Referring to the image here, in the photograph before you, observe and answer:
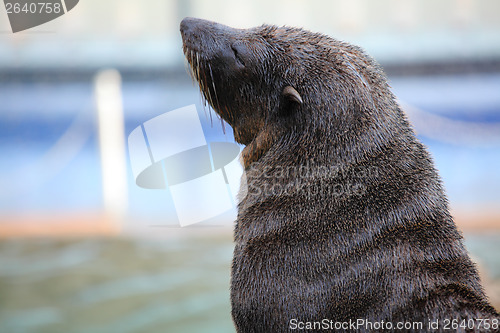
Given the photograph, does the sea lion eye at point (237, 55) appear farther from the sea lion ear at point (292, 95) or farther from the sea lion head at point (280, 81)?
the sea lion ear at point (292, 95)

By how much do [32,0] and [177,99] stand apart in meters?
2.64

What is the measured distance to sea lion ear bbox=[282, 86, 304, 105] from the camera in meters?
1.64

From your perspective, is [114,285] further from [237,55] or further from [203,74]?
[237,55]

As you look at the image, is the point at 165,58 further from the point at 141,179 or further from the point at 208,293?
the point at 141,179

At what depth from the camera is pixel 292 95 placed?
1.65 m

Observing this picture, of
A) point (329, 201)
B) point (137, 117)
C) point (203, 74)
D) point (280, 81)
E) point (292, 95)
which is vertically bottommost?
point (329, 201)

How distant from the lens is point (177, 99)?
5.68 metres

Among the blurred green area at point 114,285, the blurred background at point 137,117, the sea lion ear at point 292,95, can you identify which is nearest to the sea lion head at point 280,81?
the sea lion ear at point 292,95

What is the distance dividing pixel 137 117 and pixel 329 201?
3666mm

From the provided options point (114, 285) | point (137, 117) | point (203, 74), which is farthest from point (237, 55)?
point (114, 285)

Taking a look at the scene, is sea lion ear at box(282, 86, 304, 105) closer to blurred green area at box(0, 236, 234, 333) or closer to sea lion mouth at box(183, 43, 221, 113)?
sea lion mouth at box(183, 43, 221, 113)

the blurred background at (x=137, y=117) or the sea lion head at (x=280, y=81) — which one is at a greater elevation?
the blurred background at (x=137, y=117)

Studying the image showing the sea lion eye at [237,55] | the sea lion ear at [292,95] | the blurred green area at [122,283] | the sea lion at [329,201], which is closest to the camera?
the sea lion at [329,201]

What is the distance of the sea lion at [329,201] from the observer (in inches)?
59.6
